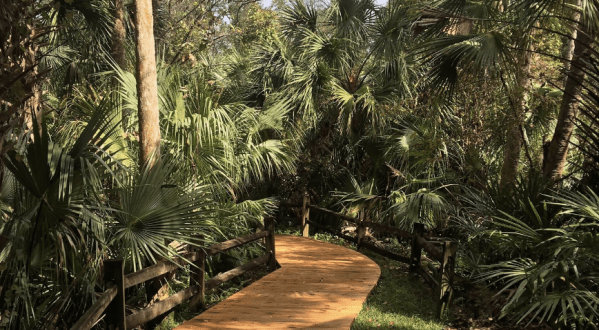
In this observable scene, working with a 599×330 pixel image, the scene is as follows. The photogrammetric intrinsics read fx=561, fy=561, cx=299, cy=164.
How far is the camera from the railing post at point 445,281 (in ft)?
23.0

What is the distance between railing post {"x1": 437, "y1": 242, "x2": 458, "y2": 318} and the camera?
701 cm

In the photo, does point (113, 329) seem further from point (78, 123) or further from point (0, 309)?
point (78, 123)

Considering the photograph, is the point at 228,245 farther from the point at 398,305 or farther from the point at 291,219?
the point at 291,219

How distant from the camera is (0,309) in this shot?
4.23 meters

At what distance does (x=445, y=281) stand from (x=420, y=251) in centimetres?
180

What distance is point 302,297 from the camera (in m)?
7.15

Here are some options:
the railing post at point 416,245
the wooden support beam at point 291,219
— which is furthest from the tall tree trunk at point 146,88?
the wooden support beam at point 291,219

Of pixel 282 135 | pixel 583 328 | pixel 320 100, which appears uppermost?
pixel 320 100

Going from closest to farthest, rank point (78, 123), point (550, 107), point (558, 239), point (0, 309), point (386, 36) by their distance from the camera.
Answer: point (0, 309) < point (558, 239) < point (78, 123) < point (550, 107) < point (386, 36)

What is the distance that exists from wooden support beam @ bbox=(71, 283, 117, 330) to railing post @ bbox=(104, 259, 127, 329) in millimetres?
52

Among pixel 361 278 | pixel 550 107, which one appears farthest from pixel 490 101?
Result: pixel 361 278

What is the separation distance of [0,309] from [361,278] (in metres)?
5.26

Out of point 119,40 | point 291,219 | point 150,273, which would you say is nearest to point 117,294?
point 150,273

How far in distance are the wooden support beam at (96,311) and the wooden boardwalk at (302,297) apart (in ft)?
4.01
